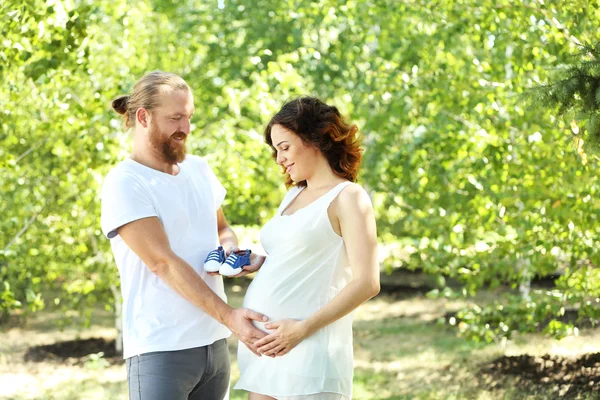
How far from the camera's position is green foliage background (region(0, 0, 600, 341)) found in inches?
203

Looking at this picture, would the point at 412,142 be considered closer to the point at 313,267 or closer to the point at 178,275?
the point at 313,267

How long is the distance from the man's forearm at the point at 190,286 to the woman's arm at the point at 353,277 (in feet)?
0.64

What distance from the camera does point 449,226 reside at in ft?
21.2

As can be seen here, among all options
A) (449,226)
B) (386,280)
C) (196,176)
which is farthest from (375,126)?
(386,280)

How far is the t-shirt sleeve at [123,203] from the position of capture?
2.78m

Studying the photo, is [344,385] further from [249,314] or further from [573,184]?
[573,184]

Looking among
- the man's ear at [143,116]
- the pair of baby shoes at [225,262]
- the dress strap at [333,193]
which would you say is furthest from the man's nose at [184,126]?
the dress strap at [333,193]

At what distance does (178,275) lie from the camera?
281cm

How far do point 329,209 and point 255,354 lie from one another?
596mm

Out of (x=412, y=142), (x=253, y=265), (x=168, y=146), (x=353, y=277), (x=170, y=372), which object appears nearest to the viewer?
(x=353, y=277)

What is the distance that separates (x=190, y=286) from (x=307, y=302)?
1.35 ft

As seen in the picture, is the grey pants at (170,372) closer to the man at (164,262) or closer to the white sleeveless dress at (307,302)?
the man at (164,262)

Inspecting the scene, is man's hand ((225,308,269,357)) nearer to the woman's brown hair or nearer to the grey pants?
the grey pants

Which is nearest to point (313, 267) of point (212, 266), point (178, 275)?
point (212, 266)
